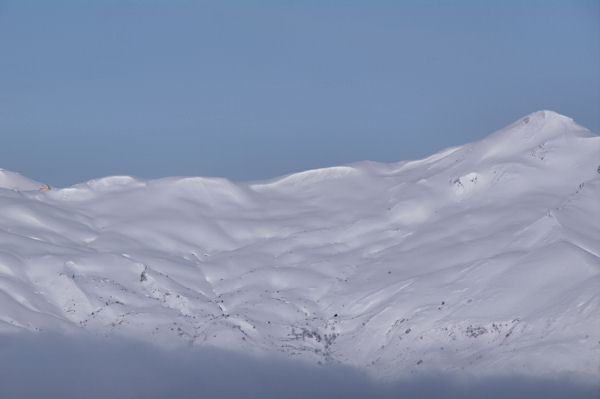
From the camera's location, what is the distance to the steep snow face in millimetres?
108688

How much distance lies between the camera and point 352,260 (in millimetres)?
134000

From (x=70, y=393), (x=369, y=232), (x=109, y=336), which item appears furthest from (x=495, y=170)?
(x=70, y=393)

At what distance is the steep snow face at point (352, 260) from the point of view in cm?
10869

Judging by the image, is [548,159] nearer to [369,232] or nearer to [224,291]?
[369,232]

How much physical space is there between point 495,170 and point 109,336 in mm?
53461

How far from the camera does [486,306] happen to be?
364 ft

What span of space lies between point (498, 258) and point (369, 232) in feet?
79.7

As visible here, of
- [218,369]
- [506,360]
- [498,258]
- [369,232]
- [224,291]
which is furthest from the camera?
[369,232]

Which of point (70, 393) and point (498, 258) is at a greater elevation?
point (498, 258)

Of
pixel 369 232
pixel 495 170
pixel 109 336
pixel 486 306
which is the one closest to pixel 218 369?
pixel 109 336

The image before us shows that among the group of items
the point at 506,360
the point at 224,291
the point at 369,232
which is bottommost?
the point at 506,360

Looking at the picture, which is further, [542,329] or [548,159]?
[548,159]

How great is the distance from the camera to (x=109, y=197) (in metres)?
155

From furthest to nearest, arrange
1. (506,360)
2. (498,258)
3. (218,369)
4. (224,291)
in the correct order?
(224,291), (498,258), (218,369), (506,360)
